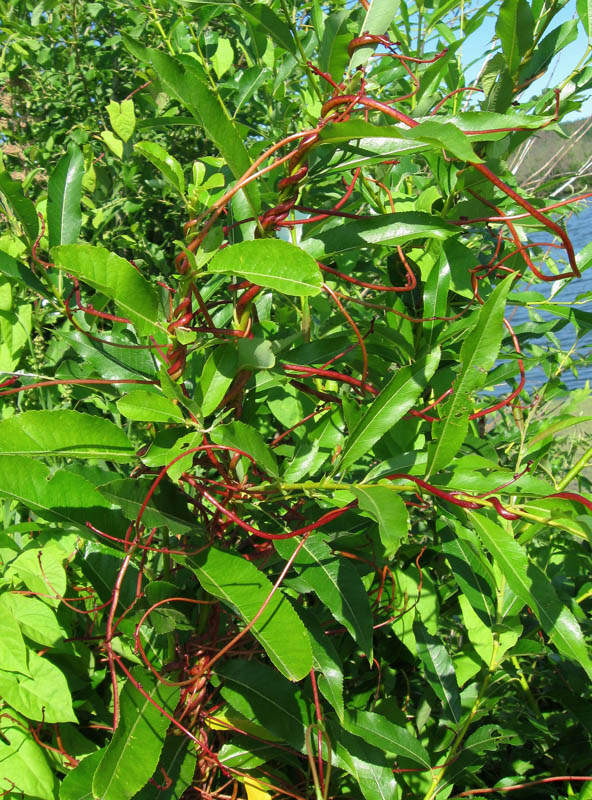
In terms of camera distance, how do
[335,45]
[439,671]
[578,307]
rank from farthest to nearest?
[578,307]
[439,671]
[335,45]

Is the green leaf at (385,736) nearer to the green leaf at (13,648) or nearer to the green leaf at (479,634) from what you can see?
the green leaf at (479,634)

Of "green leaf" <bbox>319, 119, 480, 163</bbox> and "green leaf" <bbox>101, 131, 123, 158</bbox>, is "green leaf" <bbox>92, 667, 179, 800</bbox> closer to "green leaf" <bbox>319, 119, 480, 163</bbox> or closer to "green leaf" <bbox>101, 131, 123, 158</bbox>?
"green leaf" <bbox>319, 119, 480, 163</bbox>

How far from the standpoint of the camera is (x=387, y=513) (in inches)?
22.8

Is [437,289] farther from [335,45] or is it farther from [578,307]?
[578,307]

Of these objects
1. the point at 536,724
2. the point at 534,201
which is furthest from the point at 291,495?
the point at 536,724

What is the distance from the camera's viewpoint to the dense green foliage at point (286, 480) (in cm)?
66

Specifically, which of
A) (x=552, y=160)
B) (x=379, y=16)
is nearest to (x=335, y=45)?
(x=379, y=16)

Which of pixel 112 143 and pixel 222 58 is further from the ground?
pixel 222 58

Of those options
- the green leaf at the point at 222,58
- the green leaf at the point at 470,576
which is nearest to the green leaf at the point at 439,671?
the green leaf at the point at 470,576

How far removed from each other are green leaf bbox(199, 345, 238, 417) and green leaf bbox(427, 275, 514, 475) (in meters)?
0.22

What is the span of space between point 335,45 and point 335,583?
0.62 meters

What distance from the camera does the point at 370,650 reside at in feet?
2.34

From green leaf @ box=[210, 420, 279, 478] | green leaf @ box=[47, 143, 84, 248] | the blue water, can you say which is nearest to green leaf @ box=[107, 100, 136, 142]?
green leaf @ box=[47, 143, 84, 248]

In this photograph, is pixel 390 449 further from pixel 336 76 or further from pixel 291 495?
pixel 336 76
